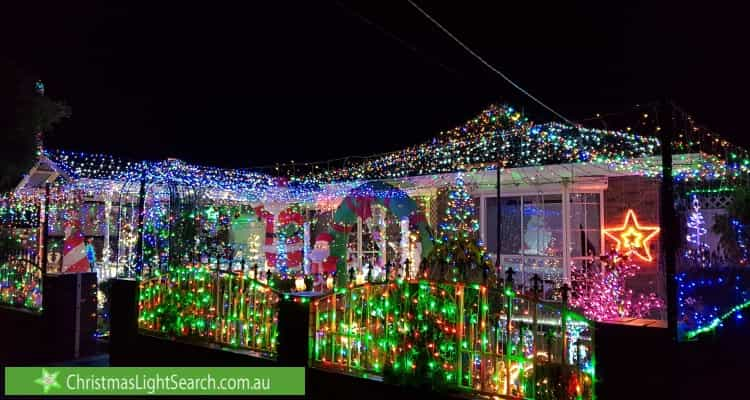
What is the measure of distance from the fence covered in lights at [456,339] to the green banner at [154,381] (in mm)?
541

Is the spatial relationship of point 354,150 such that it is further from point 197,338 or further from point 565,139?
point 197,338

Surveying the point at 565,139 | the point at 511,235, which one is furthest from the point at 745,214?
the point at 511,235

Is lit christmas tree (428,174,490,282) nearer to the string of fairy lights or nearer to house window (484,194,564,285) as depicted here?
the string of fairy lights

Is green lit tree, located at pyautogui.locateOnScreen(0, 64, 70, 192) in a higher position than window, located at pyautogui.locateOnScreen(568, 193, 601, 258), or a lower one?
higher

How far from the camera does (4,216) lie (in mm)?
10828

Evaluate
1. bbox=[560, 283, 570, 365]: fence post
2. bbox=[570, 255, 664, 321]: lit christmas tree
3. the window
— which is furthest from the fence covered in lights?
the window

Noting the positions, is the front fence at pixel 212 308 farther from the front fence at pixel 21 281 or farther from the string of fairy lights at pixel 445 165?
the front fence at pixel 21 281

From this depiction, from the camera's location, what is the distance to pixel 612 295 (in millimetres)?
8625

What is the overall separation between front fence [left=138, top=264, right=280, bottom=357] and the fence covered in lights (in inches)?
35.2

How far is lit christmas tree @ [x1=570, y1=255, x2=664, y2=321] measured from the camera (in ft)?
27.5

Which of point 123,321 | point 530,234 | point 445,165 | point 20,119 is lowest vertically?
point 123,321

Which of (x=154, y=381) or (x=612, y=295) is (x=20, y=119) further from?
(x=612, y=295)

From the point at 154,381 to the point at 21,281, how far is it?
3904mm

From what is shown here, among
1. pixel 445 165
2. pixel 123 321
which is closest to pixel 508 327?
pixel 123 321
